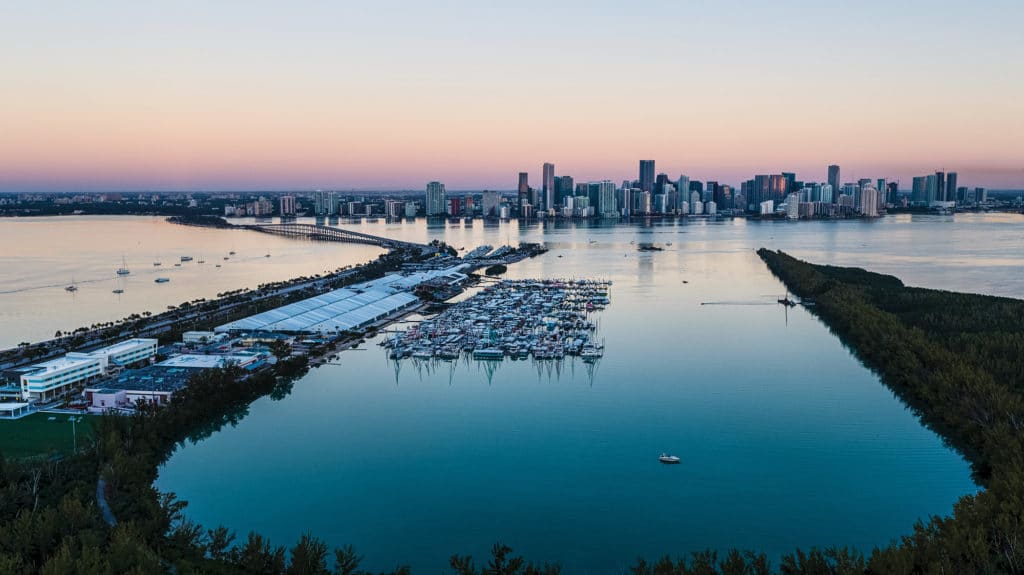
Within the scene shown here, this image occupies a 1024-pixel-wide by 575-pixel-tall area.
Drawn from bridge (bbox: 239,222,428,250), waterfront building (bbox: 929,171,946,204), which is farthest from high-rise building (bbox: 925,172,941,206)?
bridge (bbox: 239,222,428,250)

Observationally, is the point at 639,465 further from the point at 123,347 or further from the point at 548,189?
the point at 548,189

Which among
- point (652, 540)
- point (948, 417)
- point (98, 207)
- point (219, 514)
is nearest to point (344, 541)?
point (219, 514)

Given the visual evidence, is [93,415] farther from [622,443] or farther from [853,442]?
[853,442]

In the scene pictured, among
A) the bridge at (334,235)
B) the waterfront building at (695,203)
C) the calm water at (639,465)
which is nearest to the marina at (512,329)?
the calm water at (639,465)

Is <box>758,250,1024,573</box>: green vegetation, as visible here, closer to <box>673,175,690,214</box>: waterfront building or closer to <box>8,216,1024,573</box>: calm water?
<box>8,216,1024,573</box>: calm water

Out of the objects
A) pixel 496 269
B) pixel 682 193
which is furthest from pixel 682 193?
pixel 496 269
